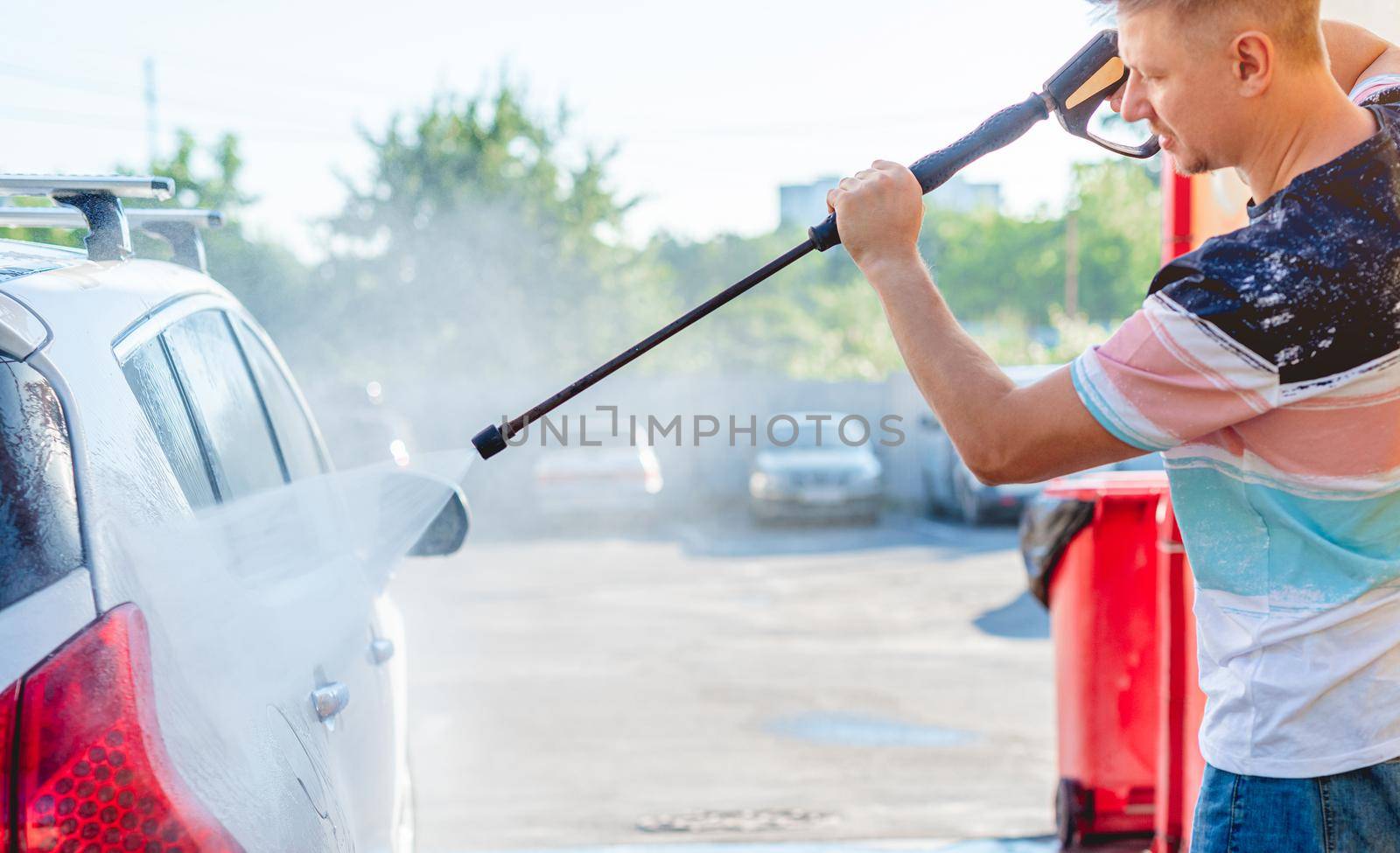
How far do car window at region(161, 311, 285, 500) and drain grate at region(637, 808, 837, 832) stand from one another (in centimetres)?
277

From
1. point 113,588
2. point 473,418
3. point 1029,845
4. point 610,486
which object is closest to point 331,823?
point 113,588

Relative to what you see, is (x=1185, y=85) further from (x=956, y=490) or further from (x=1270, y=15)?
(x=956, y=490)

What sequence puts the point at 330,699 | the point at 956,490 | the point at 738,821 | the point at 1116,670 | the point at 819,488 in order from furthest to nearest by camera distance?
1. the point at 956,490
2. the point at 819,488
3. the point at 738,821
4. the point at 1116,670
5. the point at 330,699

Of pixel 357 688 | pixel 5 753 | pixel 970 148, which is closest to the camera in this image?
pixel 5 753

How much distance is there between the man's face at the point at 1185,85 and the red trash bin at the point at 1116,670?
278 centimetres

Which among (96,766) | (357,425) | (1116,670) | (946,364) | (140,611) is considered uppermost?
(946,364)

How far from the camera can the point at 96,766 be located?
4.07ft

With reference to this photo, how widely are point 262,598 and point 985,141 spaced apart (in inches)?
47.1

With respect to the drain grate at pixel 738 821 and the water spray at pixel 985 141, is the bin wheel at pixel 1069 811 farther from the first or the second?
the water spray at pixel 985 141

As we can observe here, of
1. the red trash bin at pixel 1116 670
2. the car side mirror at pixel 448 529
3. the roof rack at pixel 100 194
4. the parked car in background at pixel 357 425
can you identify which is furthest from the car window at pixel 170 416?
the parked car in background at pixel 357 425

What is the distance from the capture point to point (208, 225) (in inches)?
104

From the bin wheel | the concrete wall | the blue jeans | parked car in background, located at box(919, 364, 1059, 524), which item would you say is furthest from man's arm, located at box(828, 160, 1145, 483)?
parked car in background, located at box(919, 364, 1059, 524)

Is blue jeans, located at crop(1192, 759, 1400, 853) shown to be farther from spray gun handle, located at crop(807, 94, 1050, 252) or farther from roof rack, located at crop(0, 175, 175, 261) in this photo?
roof rack, located at crop(0, 175, 175, 261)

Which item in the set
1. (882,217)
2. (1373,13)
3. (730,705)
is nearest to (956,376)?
(882,217)
